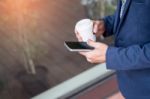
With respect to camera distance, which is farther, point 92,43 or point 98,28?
point 98,28

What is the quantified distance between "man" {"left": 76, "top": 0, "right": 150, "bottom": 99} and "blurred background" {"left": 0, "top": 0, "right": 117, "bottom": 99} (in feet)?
2.28

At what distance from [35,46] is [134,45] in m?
0.93

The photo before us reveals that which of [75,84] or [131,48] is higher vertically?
[131,48]

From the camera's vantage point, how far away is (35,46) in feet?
5.60

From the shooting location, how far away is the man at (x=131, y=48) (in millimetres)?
844

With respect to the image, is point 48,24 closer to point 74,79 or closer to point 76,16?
point 76,16

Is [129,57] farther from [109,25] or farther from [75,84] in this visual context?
[75,84]

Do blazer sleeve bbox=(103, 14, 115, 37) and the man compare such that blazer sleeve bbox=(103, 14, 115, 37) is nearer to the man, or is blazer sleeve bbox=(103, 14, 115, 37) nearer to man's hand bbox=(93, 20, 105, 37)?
man's hand bbox=(93, 20, 105, 37)

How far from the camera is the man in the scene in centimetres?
84

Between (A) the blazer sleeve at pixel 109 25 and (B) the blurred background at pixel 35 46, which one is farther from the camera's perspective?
(B) the blurred background at pixel 35 46

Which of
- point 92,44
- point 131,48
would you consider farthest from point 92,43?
point 131,48

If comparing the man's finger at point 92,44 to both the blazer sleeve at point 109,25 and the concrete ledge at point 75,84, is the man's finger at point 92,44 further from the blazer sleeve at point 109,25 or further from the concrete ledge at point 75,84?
the concrete ledge at point 75,84

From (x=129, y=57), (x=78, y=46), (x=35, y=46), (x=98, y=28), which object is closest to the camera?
(x=129, y=57)

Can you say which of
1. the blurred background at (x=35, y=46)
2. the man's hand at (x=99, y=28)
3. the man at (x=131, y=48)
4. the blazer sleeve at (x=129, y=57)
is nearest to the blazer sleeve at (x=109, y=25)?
the man's hand at (x=99, y=28)
